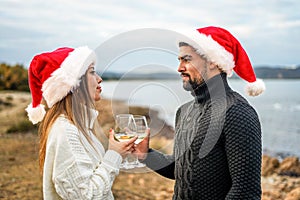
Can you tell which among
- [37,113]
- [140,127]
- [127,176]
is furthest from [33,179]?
[140,127]

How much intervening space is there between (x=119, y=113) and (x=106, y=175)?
692 mm

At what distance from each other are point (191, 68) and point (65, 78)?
79 cm

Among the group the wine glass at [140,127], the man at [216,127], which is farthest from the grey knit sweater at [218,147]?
the wine glass at [140,127]

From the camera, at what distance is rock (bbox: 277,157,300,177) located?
1050 cm

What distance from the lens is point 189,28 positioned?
291 cm

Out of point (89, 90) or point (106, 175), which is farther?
point (89, 90)

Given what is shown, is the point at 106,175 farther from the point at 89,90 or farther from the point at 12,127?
the point at 12,127

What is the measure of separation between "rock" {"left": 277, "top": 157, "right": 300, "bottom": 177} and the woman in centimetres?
862

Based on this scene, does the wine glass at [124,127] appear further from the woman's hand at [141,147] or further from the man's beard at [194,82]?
the man's beard at [194,82]

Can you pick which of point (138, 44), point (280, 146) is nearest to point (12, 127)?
point (280, 146)

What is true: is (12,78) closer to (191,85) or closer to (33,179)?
(33,179)

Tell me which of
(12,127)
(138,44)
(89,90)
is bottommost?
(12,127)

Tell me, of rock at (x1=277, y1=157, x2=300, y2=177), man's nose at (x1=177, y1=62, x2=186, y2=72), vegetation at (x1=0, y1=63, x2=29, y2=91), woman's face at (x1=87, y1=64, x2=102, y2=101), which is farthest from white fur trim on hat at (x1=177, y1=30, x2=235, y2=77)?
vegetation at (x1=0, y1=63, x2=29, y2=91)

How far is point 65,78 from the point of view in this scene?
2631mm
